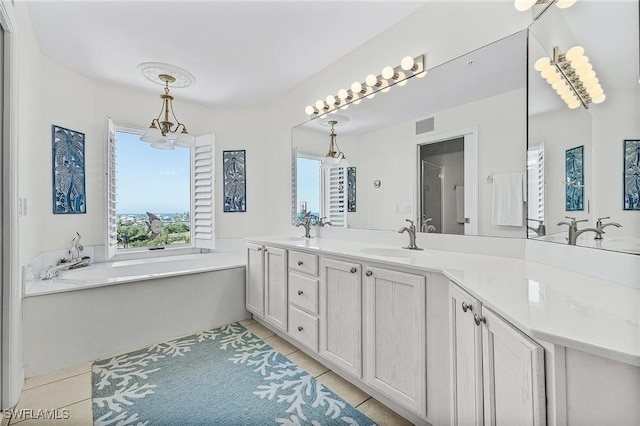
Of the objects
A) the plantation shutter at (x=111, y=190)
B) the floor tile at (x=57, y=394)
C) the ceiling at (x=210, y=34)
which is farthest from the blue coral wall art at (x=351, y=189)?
the plantation shutter at (x=111, y=190)

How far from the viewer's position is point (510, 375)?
868 mm

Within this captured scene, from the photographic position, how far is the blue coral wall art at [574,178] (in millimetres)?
1195

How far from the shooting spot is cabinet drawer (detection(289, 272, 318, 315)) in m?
2.08

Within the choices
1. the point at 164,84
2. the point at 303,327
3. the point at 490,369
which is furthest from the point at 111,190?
the point at 490,369

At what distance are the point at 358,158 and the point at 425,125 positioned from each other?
0.65 metres

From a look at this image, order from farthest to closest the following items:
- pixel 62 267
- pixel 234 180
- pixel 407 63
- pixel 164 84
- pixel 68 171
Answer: pixel 234 180, pixel 164 84, pixel 68 171, pixel 62 267, pixel 407 63

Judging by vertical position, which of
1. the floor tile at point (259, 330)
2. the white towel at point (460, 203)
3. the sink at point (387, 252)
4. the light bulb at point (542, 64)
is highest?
the light bulb at point (542, 64)

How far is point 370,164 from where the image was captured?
2.45 meters

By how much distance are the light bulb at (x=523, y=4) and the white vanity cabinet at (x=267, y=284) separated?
81.2 inches

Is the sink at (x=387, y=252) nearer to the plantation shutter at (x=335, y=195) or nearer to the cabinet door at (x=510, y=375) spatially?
the plantation shutter at (x=335, y=195)

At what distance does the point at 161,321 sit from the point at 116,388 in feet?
2.32

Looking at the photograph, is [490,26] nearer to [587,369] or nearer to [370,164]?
[370,164]

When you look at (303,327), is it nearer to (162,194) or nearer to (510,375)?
(510,375)

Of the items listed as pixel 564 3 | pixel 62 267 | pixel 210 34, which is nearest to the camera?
pixel 564 3
